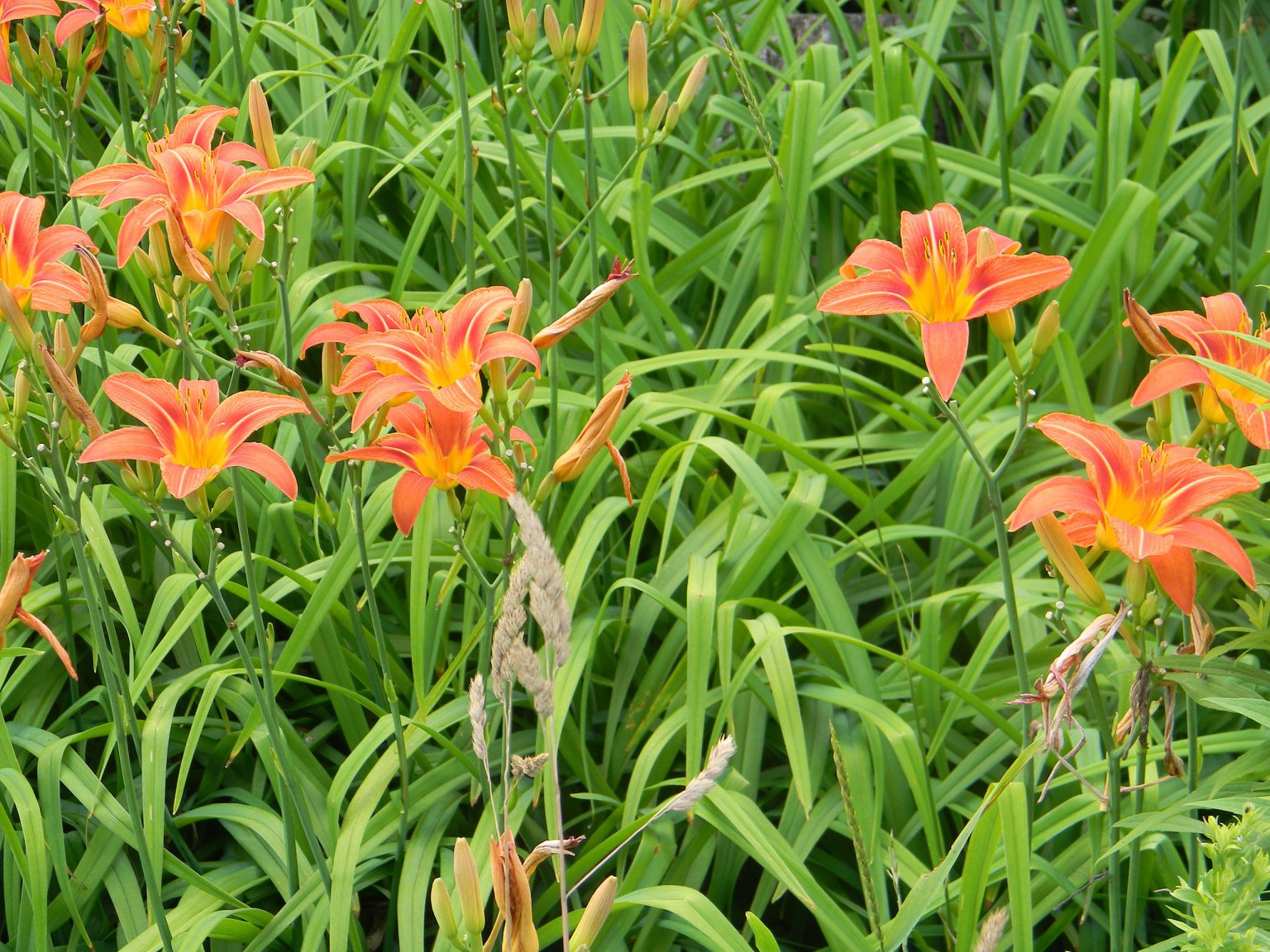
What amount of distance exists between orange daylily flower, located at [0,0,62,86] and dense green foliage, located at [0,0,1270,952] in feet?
0.94

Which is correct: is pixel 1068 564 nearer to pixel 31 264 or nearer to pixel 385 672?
pixel 385 672

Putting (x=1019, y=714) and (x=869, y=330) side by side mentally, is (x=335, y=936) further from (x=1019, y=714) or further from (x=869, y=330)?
(x=869, y=330)

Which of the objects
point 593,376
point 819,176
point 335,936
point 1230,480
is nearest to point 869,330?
point 819,176

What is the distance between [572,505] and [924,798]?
2.30ft

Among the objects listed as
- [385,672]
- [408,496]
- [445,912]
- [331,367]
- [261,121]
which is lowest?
[385,672]

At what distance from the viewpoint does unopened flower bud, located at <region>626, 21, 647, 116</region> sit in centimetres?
180

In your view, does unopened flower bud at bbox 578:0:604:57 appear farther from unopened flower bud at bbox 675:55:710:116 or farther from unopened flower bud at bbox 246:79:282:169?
unopened flower bud at bbox 246:79:282:169

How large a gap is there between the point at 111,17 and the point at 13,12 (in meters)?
0.20

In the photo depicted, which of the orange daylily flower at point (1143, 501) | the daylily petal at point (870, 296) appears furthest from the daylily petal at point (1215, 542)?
the daylily petal at point (870, 296)

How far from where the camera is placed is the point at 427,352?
134 centimetres

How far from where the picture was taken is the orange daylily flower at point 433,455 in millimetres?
1356

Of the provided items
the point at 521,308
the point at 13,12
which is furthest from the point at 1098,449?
the point at 13,12

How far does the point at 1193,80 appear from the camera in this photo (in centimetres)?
295

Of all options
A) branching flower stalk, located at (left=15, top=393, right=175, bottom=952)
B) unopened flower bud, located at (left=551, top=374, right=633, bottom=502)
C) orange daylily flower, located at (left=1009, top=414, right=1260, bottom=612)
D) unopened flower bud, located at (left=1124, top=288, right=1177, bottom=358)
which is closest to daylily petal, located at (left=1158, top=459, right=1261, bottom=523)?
orange daylily flower, located at (left=1009, top=414, right=1260, bottom=612)
